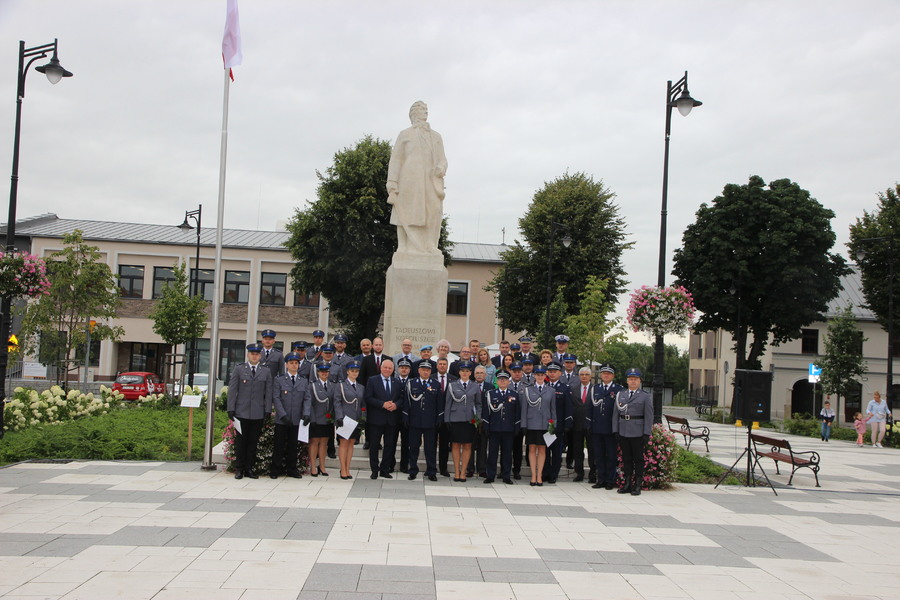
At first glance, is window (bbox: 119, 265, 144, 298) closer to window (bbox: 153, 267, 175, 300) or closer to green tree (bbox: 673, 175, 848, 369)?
window (bbox: 153, 267, 175, 300)

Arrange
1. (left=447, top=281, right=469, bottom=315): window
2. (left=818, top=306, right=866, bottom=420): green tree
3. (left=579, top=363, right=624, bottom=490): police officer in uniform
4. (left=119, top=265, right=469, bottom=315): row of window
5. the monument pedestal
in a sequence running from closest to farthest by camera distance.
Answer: (left=579, top=363, right=624, bottom=490): police officer in uniform
the monument pedestal
(left=818, top=306, right=866, bottom=420): green tree
(left=119, top=265, right=469, bottom=315): row of window
(left=447, top=281, right=469, bottom=315): window

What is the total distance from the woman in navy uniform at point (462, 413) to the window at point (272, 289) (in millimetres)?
36396

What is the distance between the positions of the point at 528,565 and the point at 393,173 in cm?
935

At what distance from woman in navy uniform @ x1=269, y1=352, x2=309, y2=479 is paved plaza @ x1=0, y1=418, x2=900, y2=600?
367 millimetres

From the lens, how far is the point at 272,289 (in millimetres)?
46094

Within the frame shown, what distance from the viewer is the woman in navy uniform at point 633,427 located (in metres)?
10.8

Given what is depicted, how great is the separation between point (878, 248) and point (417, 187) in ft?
98.6

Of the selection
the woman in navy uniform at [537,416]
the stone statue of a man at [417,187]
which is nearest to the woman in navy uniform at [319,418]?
the woman in navy uniform at [537,416]

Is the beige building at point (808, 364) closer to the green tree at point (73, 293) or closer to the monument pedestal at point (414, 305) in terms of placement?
the monument pedestal at point (414, 305)

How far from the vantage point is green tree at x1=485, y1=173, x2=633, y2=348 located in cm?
3538

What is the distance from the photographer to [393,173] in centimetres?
1428

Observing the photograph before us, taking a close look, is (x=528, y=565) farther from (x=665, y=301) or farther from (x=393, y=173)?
(x=393, y=173)

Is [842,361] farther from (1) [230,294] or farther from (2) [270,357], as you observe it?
(1) [230,294]

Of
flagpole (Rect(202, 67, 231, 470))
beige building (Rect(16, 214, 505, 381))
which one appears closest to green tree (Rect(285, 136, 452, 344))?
beige building (Rect(16, 214, 505, 381))
